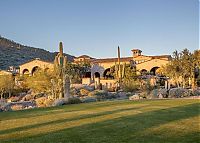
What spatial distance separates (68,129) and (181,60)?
3641cm

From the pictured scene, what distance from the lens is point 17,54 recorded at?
11038 centimetres

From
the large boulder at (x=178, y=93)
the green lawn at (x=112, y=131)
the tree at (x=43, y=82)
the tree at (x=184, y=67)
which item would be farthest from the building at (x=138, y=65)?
the green lawn at (x=112, y=131)

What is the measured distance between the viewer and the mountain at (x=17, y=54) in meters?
101

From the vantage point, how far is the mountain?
101 m

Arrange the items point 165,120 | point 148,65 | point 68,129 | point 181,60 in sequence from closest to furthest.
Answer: point 68,129 → point 165,120 → point 181,60 → point 148,65

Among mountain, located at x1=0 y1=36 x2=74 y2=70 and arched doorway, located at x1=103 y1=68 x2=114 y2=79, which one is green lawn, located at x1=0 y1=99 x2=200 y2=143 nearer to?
arched doorway, located at x1=103 y1=68 x2=114 y2=79

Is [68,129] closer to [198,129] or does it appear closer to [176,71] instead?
[198,129]

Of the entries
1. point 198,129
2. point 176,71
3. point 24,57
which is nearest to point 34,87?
point 176,71

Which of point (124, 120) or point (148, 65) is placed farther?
point (148, 65)

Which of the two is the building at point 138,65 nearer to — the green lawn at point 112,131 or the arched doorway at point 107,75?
the arched doorway at point 107,75

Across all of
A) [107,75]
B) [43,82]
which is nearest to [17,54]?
[107,75]

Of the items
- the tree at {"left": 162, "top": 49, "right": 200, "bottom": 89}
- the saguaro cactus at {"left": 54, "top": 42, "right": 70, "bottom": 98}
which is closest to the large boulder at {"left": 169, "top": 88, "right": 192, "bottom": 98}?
the saguaro cactus at {"left": 54, "top": 42, "right": 70, "bottom": 98}

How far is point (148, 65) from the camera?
73062 millimetres

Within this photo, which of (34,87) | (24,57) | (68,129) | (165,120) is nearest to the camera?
(68,129)
